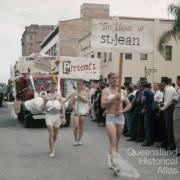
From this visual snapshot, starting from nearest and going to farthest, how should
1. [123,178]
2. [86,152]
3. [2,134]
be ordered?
[123,178]
[86,152]
[2,134]

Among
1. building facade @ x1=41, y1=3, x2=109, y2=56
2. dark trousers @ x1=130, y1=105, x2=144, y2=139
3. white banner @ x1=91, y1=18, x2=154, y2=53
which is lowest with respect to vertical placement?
dark trousers @ x1=130, y1=105, x2=144, y2=139

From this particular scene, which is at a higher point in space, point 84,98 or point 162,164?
point 84,98

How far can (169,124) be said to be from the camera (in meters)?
12.6

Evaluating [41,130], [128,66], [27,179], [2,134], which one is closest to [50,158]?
[27,179]

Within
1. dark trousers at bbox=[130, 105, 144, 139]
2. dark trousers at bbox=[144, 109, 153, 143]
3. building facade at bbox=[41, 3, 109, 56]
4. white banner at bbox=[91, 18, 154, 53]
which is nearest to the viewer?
white banner at bbox=[91, 18, 154, 53]

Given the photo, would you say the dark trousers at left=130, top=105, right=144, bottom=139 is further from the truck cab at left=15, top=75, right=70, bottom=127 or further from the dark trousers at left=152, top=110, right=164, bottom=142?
the truck cab at left=15, top=75, right=70, bottom=127

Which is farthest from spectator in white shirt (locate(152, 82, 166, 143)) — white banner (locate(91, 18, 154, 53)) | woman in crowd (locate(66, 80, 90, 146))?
white banner (locate(91, 18, 154, 53))

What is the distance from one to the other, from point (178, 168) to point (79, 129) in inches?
184

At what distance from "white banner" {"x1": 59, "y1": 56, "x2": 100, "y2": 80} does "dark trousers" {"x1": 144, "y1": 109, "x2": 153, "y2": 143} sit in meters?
7.89

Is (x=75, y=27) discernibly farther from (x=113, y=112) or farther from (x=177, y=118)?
(x=113, y=112)

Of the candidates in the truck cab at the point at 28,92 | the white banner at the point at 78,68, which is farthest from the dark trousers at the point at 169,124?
the white banner at the point at 78,68

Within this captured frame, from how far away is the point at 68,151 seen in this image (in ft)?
41.2

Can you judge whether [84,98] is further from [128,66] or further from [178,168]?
[128,66]

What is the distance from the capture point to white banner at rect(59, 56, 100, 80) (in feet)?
70.8
